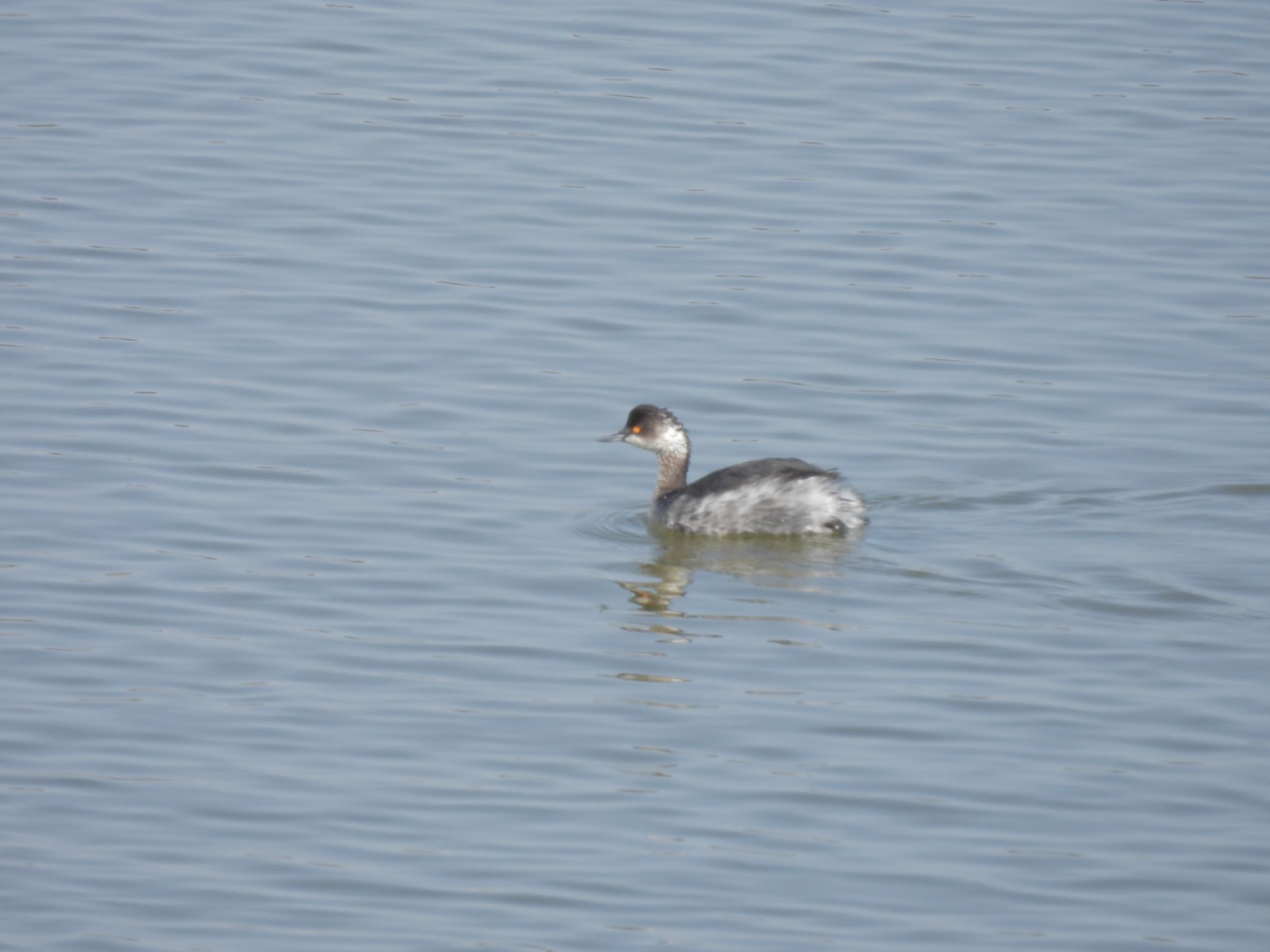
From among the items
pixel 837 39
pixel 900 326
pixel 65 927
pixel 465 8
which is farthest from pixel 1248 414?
pixel 465 8

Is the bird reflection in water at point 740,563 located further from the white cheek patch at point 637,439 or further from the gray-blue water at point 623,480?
the white cheek patch at point 637,439

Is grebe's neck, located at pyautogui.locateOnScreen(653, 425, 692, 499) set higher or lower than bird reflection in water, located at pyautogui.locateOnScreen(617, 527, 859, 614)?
higher

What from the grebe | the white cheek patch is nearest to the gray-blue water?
the grebe

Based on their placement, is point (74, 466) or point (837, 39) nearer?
point (74, 466)

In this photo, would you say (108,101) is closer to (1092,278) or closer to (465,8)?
(465,8)

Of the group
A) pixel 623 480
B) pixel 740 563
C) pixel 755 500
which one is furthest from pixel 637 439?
pixel 740 563

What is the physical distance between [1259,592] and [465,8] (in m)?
13.3

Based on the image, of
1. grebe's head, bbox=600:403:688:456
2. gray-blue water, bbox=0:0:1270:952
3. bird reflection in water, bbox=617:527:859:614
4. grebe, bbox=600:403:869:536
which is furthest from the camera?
grebe's head, bbox=600:403:688:456

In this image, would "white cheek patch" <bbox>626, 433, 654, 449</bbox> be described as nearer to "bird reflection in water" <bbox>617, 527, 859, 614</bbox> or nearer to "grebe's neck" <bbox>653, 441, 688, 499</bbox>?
"grebe's neck" <bbox>653, 441, 688, 499</bbox>

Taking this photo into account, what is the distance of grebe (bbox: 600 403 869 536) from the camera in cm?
1007

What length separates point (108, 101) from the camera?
57.1 ft

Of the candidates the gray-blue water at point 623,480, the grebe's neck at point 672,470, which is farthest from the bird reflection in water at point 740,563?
the grebe's neck at point 672,470

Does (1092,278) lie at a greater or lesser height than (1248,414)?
greater

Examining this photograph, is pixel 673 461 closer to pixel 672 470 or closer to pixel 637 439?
pixel 672 470
